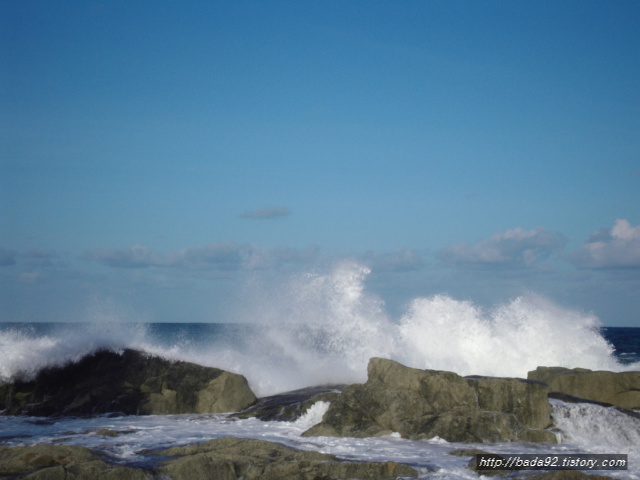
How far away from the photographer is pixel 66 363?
1670cm

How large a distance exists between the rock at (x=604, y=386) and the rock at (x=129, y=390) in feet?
27.5

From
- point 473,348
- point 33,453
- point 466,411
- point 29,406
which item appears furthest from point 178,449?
point 473,348

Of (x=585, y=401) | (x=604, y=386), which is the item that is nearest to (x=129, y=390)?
(x=585, y=401)

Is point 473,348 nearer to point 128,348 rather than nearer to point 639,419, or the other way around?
point 639,419

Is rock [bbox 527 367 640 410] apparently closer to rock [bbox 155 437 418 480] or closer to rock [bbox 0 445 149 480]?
rock [bbox 155 437 418 480]

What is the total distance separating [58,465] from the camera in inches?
322

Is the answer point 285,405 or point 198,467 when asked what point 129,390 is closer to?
point 285,405

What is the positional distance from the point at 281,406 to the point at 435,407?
4.07 metres

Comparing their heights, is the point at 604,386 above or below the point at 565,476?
above

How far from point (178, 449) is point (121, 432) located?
2.86 meters

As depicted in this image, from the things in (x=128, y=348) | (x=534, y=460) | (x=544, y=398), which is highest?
(x=128, y=348)

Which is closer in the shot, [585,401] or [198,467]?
[198,467]

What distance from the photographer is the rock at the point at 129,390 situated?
50.4 ft

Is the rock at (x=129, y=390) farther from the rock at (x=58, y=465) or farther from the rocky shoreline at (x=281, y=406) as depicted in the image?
the rock at (x=58, y=465)
